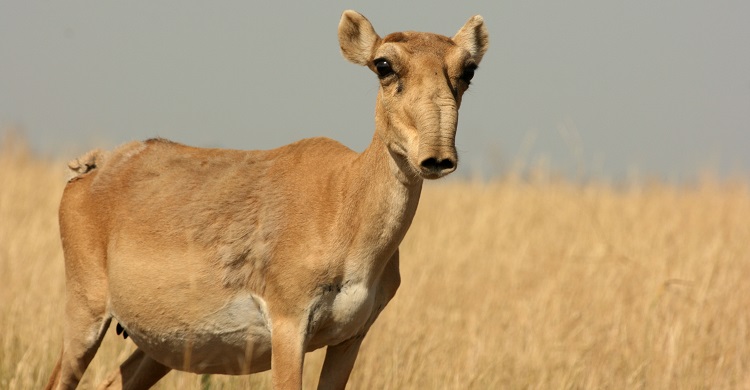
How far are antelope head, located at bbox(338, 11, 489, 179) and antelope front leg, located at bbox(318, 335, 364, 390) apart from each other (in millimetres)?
1285

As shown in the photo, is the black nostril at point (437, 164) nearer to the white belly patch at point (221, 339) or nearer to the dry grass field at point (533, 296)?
the white belly patch at point (221, 339)

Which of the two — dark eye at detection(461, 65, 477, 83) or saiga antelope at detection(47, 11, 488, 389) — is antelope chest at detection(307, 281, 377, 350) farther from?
dark eye at detection(461, 65, 477, 83)

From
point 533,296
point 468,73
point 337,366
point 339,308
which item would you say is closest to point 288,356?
point 339,308

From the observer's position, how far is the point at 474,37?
19.9ft

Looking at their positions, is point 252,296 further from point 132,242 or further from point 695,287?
point 695,287

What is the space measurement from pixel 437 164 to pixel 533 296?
245 inches

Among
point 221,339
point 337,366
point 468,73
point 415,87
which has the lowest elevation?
point 337,366

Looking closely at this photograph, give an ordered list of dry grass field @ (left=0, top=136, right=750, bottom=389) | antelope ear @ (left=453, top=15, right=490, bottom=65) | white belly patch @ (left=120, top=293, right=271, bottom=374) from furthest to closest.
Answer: dry grass field @ (left=0, top=136, right=750, bottom=389) → antelope ear @ (left=453, top=15, right=490, bottom=65) → white belly patch @ (left=120, top=293, right=271, bottom=374)

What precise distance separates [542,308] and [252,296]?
4.72m

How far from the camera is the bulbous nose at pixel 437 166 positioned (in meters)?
4.84

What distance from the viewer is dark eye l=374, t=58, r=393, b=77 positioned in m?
5.36

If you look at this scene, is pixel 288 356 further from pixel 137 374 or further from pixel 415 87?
pixel 137 374

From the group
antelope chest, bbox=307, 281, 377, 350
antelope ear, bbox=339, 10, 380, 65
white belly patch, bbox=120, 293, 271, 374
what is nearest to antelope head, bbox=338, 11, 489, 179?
antelope ear, bbox=339, 10, 380, 65

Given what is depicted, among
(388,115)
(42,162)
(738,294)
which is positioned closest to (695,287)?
(738,294)
